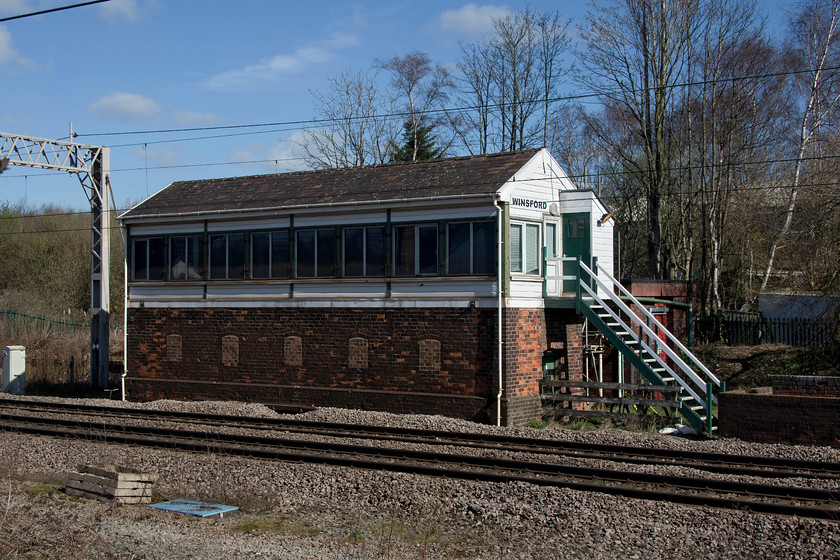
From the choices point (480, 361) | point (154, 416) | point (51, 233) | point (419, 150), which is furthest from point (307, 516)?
point (51, 233)

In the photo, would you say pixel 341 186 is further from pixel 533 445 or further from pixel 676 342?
pixel 533 445

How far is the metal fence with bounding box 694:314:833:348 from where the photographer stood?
27.3 m

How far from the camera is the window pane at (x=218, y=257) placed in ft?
70.4

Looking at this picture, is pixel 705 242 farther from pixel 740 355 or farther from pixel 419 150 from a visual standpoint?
pixel 419 150

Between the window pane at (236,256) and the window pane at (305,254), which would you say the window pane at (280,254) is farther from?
the window pane at (236,256)

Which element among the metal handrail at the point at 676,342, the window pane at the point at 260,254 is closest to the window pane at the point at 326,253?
the window pane at the point at 260,254

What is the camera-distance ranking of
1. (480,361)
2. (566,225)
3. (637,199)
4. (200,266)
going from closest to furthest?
1. (480,361)
2. (566,225)
3. (200,266)
4. (637,199)

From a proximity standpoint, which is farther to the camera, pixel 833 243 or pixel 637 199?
pixel 637 199

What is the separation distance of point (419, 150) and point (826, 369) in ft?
77.6

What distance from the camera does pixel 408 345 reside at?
61.0ft

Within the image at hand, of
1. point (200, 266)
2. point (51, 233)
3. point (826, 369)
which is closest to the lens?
point (200, 266)

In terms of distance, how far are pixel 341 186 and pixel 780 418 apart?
11.4 metres

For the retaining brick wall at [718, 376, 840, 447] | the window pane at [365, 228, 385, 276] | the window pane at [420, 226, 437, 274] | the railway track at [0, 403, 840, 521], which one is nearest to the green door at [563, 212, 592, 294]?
the window pane at [420, 226, 437, 274]

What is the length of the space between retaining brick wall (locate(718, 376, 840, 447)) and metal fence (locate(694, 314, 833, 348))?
41.8 ft
